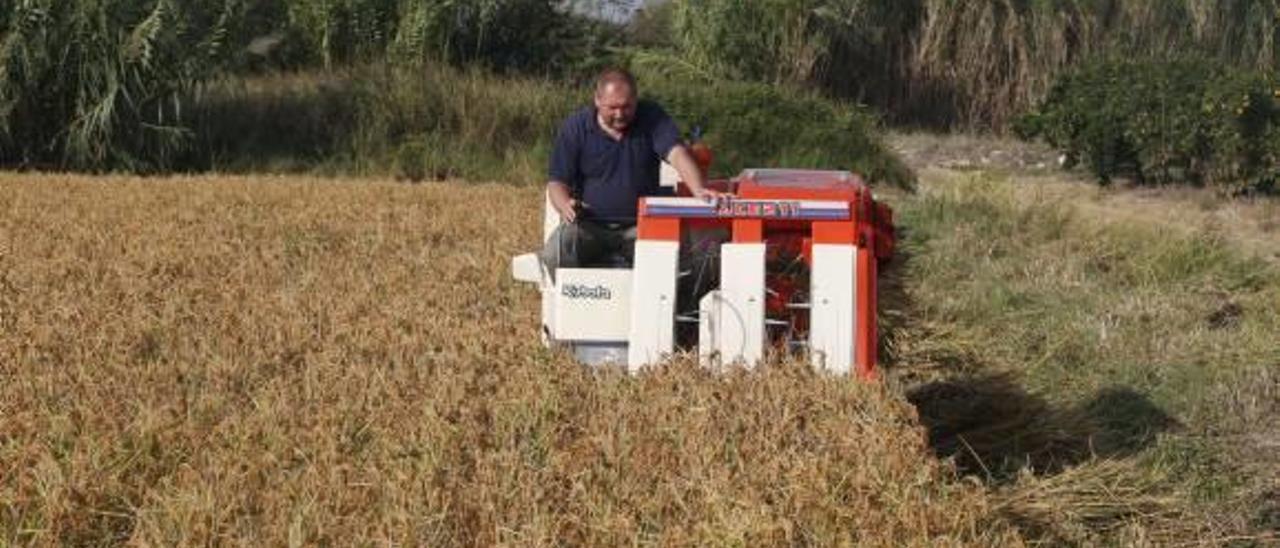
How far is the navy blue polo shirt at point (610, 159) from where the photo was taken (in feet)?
24.0

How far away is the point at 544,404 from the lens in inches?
211

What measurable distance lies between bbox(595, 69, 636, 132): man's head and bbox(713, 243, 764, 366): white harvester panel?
1475mm

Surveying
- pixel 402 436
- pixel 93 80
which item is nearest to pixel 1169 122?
pixel 93 80

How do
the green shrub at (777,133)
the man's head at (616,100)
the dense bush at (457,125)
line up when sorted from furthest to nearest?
the dense bush at (457,125) → the green shrub at (777,133) → the man's head at (616,100)

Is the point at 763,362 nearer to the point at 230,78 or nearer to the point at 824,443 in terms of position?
the point at 824,443

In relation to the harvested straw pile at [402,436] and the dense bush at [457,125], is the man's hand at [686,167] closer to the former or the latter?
the harvested straw pile at [402,436]

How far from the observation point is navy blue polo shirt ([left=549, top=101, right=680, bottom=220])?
24.0 feet

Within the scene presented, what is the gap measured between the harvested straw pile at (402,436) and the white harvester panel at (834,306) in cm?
29

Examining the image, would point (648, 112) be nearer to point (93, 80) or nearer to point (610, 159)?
point (610, 159)

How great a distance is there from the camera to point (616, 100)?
7191mm

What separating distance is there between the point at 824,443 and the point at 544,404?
40.8 inches

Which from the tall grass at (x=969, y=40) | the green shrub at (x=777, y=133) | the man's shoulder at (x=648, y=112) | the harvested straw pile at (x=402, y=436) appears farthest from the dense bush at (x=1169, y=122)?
the harvested straw pile at (x=402, y=436)

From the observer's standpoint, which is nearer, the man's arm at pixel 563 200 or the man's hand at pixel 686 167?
the man's arm at pixel 563 200

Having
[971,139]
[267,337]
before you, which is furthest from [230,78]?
[267,337]
